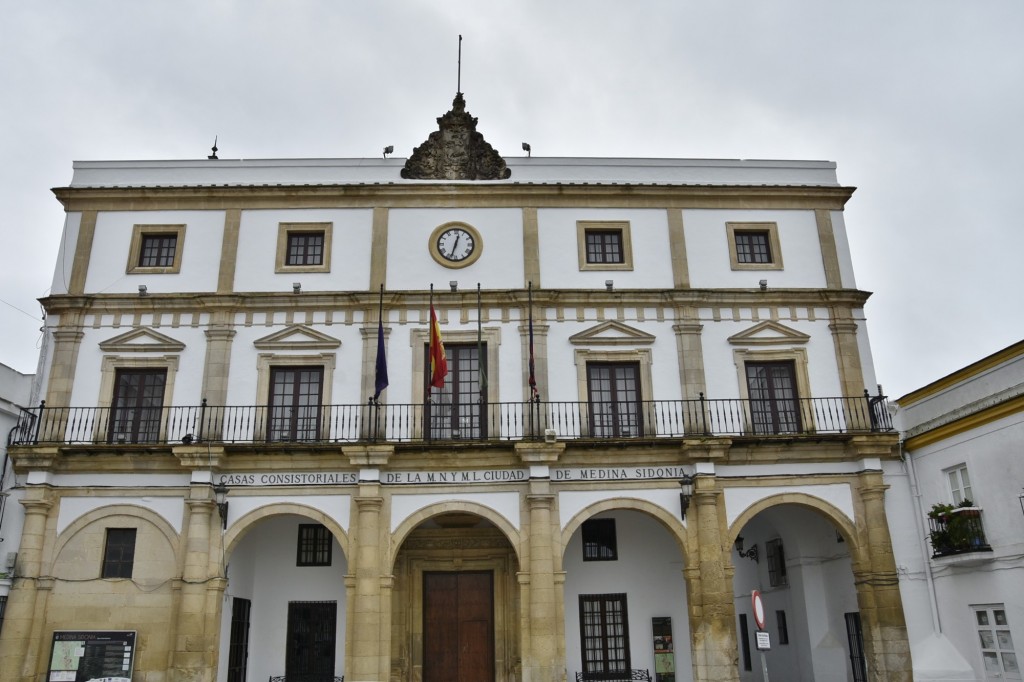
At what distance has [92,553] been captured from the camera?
15633mm

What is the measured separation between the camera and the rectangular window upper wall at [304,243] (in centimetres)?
1780

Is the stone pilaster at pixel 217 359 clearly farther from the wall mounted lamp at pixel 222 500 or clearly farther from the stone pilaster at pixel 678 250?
the stone pilaster at pixel 678 250

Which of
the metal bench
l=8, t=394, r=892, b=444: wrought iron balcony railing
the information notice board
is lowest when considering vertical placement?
the metal bench

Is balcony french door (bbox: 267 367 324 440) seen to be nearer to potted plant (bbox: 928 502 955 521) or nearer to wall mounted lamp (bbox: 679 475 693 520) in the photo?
wall mounted lamp (bbox: 679 475 693 520)

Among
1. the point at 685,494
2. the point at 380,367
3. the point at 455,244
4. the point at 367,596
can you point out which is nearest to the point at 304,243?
the point at 455,244

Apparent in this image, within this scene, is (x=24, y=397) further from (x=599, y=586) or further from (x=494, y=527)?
(x=599, y=586)

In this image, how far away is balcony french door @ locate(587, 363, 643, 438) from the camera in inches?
658

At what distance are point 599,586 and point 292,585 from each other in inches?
252

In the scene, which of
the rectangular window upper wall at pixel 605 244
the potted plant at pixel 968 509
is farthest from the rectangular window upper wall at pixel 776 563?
the rectangular window upper wall at pixel 605 244

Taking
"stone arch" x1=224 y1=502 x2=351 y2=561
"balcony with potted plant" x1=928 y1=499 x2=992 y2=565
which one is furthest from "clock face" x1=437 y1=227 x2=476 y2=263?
"balcony with potted plant" x1=928 y1=499 x2=992 y2=565

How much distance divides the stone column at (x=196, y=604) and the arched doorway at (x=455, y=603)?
3515mm

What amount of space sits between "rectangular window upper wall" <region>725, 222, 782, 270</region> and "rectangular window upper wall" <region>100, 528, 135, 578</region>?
530 inches

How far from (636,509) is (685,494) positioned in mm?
983

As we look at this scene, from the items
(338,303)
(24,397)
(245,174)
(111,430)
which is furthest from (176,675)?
(245,174)
